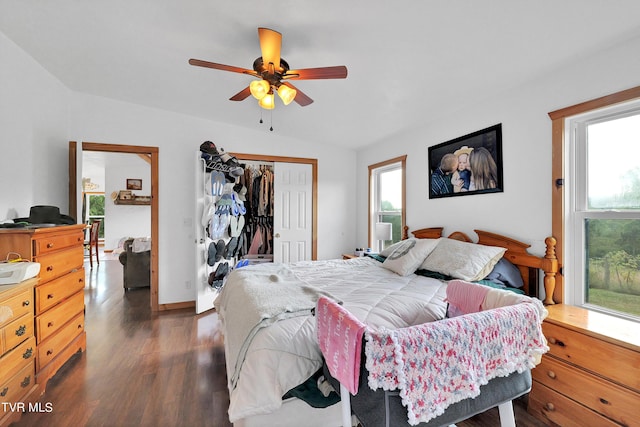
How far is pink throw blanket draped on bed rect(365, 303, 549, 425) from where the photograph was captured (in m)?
0.93

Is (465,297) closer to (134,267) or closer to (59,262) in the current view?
(59,262)

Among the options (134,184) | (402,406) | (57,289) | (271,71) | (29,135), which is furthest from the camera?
(134,184)

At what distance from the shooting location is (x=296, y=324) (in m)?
1.46

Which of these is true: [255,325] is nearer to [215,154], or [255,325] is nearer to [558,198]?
[558,198]

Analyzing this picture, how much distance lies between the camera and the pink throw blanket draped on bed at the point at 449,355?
3.04 feet

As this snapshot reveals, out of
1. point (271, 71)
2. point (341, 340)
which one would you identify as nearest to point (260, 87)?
point (271, 71)

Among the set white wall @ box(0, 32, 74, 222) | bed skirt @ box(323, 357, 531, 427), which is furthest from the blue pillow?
white wall @ box(0, 32, 74, 222)

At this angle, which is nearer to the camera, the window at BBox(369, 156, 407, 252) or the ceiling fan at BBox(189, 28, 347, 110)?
the ceiling fan at BBox(189, 28, 347, 110)

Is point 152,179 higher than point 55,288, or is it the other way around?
point 152,179

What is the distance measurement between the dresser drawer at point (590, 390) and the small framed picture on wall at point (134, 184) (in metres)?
9.08

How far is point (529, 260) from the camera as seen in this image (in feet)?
7.32

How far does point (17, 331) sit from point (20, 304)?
152 mm

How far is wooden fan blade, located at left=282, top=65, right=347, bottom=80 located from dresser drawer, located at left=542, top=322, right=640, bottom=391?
6.65 ft

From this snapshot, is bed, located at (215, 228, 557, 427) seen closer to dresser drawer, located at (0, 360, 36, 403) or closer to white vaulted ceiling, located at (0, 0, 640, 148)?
dresser drawer, located at (0, 360, 36, 403)
